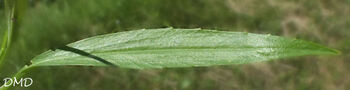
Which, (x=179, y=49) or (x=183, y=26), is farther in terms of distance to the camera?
(x=183, y=26)

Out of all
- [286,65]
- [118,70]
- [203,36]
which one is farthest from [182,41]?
[286,65]

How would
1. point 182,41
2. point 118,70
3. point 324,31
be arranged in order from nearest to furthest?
1. point 182,41
2. point 118,70
3. point 324,31

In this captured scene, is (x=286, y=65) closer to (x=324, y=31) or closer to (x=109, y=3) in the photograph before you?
(x=324, y=31)

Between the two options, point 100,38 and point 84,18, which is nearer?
point 100,38

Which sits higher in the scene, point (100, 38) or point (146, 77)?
point (100, 38)

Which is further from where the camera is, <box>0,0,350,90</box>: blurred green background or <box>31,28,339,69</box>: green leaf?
<box>0,0,350,90</box>: blurred green background
